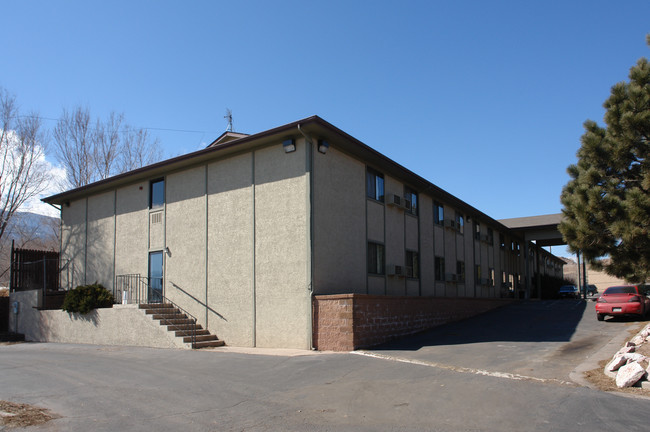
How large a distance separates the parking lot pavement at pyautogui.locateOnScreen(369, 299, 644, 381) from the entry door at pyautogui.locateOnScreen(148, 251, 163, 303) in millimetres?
8855

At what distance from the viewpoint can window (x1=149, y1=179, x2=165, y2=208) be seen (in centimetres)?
1944

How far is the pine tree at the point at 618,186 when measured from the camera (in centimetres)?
1219

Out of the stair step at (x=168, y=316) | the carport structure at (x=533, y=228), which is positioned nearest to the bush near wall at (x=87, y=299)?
the stair step at (x=168, y=316)

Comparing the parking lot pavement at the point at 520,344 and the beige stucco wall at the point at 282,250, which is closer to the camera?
the parking lot pavement at the point at 520,344

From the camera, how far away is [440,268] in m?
23.7

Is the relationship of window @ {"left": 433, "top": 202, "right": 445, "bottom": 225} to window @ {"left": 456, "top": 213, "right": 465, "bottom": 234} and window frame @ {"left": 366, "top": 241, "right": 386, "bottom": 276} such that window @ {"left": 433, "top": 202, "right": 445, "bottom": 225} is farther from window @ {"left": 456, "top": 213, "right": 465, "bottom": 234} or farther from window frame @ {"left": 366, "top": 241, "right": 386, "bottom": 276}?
window frame @ {"left": 366, "top": 241, "right": 386, "bottom": 276}

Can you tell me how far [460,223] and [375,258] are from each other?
35.1 ft

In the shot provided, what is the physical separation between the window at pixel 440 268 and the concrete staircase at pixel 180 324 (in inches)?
429

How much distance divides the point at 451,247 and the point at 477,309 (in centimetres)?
321

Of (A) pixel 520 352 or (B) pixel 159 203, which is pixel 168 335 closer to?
(B) pixel 159 203

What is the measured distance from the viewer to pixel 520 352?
13055 mm

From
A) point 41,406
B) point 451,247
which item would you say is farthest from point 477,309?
point 41,406

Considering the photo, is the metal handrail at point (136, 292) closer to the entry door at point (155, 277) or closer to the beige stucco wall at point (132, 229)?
the entry door at point (155, 277)

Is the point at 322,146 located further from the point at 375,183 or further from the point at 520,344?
the point at 520,344
